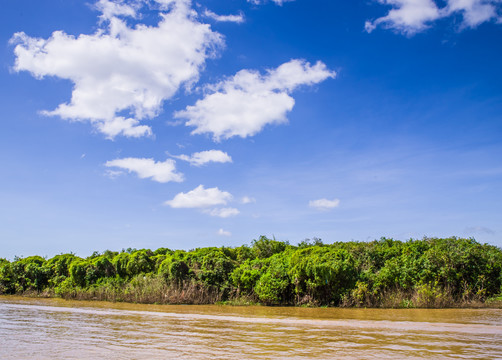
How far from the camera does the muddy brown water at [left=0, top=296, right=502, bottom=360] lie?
27.0ft

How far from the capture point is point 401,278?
1978cm

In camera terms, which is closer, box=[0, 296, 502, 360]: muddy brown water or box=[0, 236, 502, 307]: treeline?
box=[0, 296, 502, 360]: muddy brown water

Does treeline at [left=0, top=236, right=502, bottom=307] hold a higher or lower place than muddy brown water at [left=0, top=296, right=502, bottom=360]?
higher

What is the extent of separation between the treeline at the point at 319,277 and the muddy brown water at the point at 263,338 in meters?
3.84

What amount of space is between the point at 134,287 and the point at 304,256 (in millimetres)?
12314

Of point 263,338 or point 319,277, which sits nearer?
point 263,338

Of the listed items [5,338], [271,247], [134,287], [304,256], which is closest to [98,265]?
[134,287]

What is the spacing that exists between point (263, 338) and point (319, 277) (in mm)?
10701

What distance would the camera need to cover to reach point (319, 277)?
20.5 metres

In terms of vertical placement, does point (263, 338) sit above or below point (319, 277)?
below

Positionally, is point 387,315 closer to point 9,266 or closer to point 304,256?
point 304,256

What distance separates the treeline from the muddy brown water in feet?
12.6

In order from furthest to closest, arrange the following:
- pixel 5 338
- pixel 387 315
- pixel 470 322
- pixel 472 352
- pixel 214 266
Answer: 1. pixel 214 266
2. pixel 387 315
3. pixel 470 322
4. pixel 5 338
5. pixel 472 352

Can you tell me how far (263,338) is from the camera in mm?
10391
